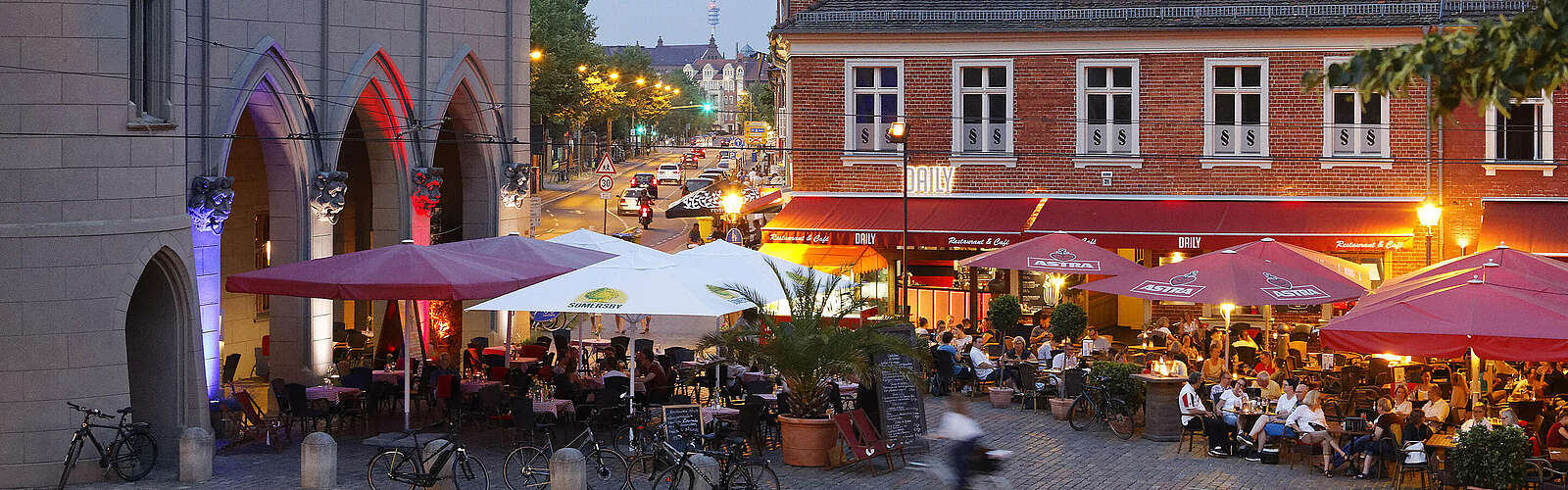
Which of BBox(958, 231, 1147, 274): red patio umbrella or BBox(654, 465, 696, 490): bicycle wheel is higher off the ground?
BBox(958, 231, 1147, 274): red patio umbrella

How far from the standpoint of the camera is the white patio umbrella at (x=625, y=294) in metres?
18.0

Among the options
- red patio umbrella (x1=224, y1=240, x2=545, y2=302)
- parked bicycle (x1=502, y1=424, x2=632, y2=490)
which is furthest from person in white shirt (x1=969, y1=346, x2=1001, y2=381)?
parked bicycle (x1=502, y1=424, x2=632, y2=490)

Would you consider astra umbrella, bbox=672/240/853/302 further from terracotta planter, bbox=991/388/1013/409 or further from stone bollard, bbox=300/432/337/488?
stone bollard, bbox=300/432/337/488

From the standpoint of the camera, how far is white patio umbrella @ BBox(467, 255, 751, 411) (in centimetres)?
1800

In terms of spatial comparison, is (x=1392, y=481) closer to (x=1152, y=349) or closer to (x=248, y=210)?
(x=1152, y=349)

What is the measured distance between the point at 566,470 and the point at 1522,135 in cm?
2096

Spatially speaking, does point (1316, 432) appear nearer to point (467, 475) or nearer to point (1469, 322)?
point (1469, 322)

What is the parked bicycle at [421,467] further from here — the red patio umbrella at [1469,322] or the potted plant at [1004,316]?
the potted plant at [1004,316]

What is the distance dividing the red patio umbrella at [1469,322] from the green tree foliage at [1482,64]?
21.3ft

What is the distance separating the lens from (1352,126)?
98.6 ft

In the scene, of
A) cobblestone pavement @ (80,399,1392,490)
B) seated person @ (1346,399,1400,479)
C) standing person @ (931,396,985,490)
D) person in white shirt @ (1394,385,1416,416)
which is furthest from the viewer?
person in white shirt @ (1394,385,1416,416)

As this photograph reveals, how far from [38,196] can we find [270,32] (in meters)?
6.78

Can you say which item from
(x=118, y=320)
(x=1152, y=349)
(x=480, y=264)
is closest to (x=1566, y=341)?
(x=1152, y=349)

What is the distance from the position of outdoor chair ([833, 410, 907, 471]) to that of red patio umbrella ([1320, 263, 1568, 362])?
4867mm
